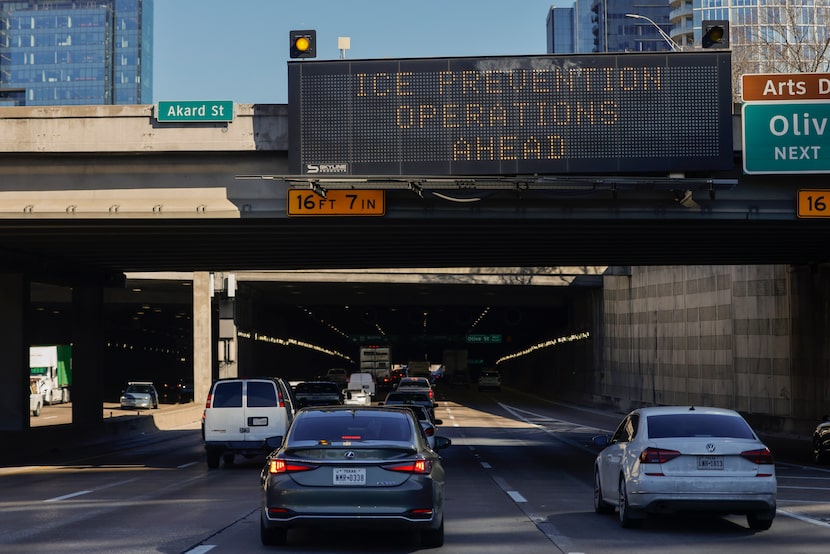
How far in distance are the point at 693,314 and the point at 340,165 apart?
31867mm

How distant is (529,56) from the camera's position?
22.4 m

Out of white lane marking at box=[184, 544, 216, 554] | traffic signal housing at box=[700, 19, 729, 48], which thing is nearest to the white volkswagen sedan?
white lane marking at box=[184, 544, 216, 554]

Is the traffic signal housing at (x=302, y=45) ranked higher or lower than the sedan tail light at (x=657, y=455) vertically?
higher

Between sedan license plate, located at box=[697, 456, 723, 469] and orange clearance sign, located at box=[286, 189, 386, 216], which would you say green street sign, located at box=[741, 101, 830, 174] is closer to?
orange clearance sign, located at box=[286, 189, 386, 216]

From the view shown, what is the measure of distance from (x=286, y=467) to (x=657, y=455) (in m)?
4.60

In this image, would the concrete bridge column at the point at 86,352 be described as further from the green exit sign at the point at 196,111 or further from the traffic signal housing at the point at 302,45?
the traffic signal housing at the point at 302,45

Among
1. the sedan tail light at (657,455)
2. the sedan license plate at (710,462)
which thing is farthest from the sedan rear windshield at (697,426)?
the sedan license plate at (710,462)

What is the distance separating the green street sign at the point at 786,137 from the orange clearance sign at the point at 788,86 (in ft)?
0.50

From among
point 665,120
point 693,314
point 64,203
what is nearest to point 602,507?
point 665,120

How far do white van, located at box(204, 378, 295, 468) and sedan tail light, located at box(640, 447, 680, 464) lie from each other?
550 inches

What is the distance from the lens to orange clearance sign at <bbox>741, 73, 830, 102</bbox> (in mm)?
23641

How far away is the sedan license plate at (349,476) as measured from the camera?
37.9 feet

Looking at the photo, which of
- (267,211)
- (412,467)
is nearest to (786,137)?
(267,211)

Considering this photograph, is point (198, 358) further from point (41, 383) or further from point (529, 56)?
point (529, 56)
